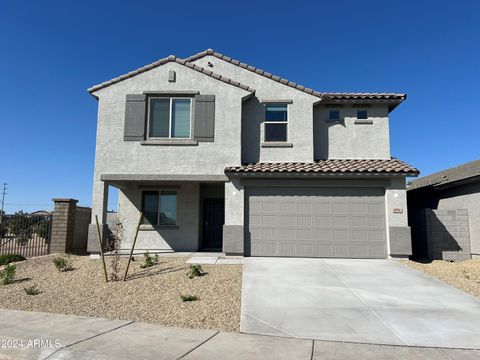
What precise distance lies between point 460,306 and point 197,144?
9.73 meters

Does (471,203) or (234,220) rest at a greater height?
(471,203)

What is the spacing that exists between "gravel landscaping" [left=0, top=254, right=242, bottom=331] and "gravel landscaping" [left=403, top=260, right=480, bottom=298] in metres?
5.70

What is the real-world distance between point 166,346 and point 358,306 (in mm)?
4242

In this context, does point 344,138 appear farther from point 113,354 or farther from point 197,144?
point 113,354

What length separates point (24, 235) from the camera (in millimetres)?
14648

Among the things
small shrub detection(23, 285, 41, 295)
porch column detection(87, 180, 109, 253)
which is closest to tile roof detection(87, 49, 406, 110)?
porch column detection(87, 180, 109, 253)

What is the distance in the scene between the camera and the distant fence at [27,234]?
14.6m

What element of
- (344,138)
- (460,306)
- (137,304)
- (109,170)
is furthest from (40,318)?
(344,138)

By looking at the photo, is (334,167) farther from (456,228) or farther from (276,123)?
(456,228)

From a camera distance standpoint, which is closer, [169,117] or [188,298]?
[188,298]

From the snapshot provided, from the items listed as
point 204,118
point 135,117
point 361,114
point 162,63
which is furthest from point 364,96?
point 135,117

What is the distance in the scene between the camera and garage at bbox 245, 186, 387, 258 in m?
13.1

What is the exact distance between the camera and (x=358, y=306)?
303 inches

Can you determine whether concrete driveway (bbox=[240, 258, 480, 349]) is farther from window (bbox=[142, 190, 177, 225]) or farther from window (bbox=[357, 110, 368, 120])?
window (bbox=[357, 110, 368, 120])
